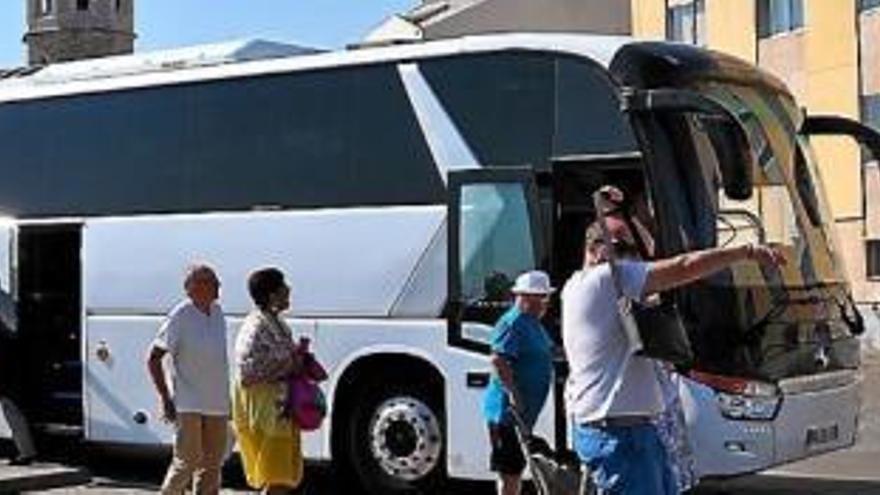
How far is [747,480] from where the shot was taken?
13516 millimetres

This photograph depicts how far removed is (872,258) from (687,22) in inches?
352

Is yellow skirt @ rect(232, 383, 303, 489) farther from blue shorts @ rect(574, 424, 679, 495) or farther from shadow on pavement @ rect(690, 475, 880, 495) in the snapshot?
shadow on pavement @ rect(690, 475, 880, 495)

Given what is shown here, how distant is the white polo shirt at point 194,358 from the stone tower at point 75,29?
93348mm

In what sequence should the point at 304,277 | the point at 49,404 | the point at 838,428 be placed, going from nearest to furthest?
the point at 838,428 → the point at 304,277 → the point at 49,404

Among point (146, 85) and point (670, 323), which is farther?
point (146, 85)

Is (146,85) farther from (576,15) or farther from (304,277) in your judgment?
(576,15)

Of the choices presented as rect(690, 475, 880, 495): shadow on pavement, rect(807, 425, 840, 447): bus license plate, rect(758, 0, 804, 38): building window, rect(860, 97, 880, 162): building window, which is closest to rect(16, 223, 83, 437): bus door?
rect(690, 475, 880, 495): shadow on pavement

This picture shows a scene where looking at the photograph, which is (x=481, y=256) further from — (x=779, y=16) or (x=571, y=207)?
(x=779, y=16)

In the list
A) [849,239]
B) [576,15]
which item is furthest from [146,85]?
[576,15]

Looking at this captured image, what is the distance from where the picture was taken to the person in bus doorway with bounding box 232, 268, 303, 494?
31.5ft

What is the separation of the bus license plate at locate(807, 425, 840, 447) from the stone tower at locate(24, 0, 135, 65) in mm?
93713

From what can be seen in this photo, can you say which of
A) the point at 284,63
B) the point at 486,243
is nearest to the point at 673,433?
the point at 486,243

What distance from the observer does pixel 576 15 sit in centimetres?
5219

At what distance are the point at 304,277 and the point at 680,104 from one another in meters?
3.79
